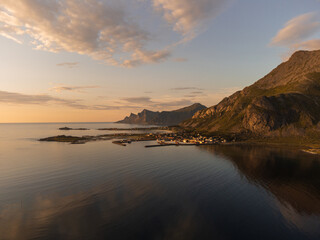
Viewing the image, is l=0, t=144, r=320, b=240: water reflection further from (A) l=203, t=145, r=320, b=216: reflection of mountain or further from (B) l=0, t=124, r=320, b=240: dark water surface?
(A) l=203, t=145, r=320, b=216: reflection of mountain

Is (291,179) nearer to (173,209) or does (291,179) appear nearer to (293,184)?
(293,184)

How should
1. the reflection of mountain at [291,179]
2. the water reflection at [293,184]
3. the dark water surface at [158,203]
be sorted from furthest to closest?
the reflection of mountain at [291,179]
the water reflection at [293,184]
the dark water surface at [158,203]

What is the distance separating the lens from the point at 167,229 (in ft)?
115

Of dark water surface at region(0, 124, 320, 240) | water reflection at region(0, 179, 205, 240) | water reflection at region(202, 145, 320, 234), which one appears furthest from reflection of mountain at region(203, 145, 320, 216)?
water reflection at region(0, 179, 205, 240)

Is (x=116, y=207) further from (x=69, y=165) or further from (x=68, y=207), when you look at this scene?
(x=69, y=165)

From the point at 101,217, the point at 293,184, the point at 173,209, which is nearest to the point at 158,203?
the point at 173,209

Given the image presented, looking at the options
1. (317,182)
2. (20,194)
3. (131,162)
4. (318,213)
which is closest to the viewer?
(318,213)

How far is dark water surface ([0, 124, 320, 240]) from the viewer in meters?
35.0

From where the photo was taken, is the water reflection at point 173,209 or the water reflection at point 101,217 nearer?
the water reflection at point 101,217

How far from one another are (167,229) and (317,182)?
65.9 m

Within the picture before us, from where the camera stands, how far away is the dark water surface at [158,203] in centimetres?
3503

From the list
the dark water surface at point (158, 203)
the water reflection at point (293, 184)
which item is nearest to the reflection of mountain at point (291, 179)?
the water reflection at point (293, 184)

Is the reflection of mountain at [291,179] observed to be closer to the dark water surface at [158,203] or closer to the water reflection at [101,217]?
the dark water surface at [158,203]

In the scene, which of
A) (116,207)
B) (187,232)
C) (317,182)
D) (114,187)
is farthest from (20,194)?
(317,182)
